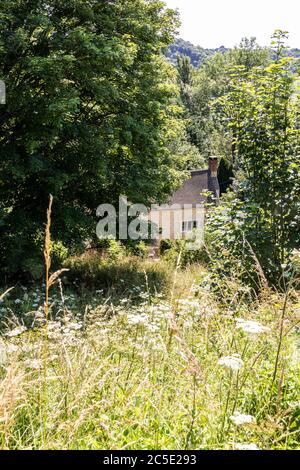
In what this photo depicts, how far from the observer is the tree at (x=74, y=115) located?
32.9 feet

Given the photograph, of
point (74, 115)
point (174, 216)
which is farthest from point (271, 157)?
point (174, 216)

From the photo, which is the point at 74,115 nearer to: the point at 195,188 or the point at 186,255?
the point at 186,255

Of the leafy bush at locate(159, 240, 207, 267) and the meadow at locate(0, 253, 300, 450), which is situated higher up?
the meadow at locate(0, 253, 300, 450)

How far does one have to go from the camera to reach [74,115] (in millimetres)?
12094

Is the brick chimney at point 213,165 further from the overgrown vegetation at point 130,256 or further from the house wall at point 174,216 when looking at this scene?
the overgrown vegetation at point 130,256

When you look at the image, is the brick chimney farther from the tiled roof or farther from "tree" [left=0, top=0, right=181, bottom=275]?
"tree" [left=0, top=0, right=181, bottom=275]

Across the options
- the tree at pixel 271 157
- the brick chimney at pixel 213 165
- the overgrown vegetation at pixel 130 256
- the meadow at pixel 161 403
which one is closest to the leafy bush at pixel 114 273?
the overgrown vegetation at pixel 130 256

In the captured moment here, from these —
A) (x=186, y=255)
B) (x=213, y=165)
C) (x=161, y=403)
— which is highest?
(x=213, y=165)

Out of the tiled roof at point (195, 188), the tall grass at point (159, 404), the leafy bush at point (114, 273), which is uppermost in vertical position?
the tiled roof at point (195, 188)

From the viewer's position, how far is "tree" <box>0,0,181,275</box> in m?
10.0

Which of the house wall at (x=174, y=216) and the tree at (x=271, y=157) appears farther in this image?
the house wall at (x=174, y=216)

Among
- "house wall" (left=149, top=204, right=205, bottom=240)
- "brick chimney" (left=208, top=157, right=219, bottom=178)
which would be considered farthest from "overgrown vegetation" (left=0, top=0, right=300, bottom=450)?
"brick chimney" (left=208, top=157, right=219, bottom=178)

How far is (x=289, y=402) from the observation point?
8.84 ft

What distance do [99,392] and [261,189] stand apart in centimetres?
562
